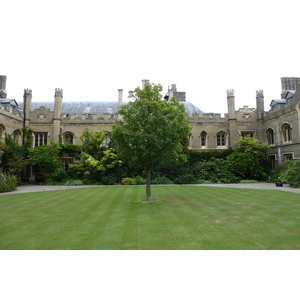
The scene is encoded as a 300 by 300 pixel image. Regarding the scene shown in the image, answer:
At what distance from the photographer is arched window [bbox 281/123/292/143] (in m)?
25.5

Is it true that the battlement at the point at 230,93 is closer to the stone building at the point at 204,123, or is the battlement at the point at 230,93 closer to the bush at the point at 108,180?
the stone building at the point at 204,123

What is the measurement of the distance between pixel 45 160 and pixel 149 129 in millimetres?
16887

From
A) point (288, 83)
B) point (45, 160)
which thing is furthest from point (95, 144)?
point (288, 83)

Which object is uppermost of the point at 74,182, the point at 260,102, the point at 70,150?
the point at 260,102

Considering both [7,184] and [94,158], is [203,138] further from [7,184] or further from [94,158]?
[7,184]

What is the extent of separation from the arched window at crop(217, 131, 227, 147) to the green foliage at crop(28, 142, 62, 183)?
61.4ft

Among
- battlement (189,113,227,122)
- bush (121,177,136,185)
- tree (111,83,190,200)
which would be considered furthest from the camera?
battlement (189,113,227,122)

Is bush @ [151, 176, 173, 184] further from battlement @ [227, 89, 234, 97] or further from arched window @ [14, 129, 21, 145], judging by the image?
arched window @ [14, 129, 21, 145]

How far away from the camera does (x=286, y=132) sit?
26203 mm

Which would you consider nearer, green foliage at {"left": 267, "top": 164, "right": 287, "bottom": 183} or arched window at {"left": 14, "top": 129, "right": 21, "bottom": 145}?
green foliage at {"left": 267, "top": 164, "right": 287, "bottom": 183}

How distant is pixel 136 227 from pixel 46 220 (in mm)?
3147

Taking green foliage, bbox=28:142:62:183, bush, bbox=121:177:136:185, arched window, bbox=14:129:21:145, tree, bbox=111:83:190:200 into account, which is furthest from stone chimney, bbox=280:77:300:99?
arched window, bbox=14:129:21:145

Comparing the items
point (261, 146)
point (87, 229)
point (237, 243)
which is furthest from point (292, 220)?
point (261, 146)

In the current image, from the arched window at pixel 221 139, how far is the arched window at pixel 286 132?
652cm
